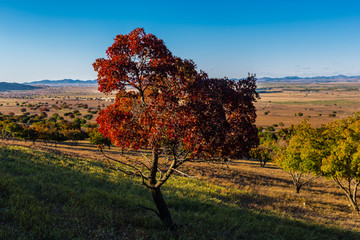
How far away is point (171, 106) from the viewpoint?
7.82 metres

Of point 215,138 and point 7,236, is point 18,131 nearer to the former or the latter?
point 7,236

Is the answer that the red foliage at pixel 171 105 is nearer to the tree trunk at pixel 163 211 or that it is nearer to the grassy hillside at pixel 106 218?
the tree trunk at pixel 163 211

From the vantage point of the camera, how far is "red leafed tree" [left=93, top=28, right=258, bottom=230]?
7.73 metres

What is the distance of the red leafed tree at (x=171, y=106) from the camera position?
7.73 metres

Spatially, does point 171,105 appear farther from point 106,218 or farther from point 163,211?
point 106,218

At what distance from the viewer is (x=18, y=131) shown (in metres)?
52.5

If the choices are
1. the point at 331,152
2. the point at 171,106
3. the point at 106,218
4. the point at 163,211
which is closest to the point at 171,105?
the point at 171,106

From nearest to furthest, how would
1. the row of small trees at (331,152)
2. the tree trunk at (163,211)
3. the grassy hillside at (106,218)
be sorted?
1. the grassy hillside at (106,218)
2. the tree trunk at (163,211)
3. the row of small trees at (331,152)

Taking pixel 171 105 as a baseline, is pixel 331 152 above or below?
below

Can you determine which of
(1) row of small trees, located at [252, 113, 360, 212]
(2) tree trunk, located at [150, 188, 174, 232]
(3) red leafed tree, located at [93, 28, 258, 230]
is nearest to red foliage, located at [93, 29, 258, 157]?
(3) red leafed tree, located at [93, 28, 258, 230]

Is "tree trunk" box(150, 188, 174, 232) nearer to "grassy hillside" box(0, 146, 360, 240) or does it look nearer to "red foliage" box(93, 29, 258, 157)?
"grassy hillside" box(0, 146, 360, 240)

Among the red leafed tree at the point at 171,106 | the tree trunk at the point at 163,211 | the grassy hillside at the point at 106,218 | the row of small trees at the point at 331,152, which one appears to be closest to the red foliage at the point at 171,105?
the red leafed tree at the point at 171,106

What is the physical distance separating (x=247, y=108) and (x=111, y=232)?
7504 mm

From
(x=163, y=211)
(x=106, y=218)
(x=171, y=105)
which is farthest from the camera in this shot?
(x=106, y=218)
